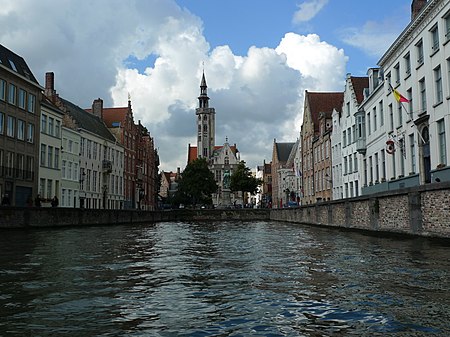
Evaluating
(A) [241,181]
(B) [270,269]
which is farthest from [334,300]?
(A) [241,181]

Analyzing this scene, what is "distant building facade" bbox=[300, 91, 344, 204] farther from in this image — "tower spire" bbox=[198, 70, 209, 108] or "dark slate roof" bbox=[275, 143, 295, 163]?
"tower spire" bbox=[198, 70, 209, 108]

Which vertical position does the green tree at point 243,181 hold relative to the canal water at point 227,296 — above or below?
above

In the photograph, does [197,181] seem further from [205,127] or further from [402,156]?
[402,156]

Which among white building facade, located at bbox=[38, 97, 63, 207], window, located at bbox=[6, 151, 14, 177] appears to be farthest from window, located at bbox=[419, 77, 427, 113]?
white building facade, located at bbox=[38, 97, 63, 207]

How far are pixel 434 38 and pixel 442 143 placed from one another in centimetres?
591

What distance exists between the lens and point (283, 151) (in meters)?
116

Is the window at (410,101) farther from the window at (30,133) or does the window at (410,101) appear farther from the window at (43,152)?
the window at (43,152)

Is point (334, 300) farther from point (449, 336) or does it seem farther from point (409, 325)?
point (449, 336)

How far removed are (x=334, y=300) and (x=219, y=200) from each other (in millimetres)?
130316

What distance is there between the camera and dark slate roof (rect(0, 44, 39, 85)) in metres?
42.5

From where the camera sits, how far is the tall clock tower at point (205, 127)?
465 ft

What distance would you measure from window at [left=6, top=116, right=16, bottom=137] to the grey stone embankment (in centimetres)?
995

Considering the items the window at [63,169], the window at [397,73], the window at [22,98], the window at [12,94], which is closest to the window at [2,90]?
→ the window at [12,94]

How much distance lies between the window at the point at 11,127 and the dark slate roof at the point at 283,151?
7607cm
